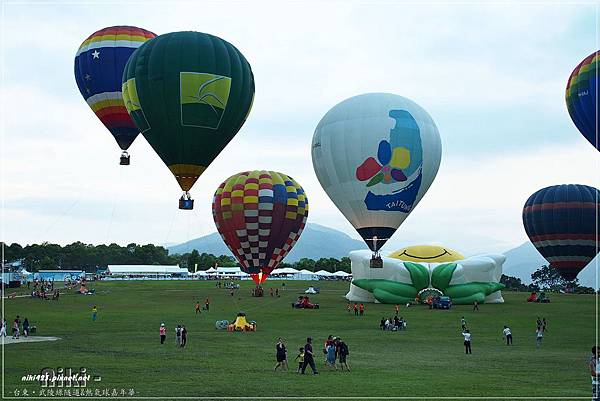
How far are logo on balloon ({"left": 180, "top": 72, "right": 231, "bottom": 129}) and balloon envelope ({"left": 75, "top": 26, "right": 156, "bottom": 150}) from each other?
10546mm

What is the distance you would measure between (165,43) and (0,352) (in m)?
18.5

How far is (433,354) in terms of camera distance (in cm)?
3181

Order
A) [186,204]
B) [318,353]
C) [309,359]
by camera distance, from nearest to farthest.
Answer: [309,359] → [318,353] → [186,204]

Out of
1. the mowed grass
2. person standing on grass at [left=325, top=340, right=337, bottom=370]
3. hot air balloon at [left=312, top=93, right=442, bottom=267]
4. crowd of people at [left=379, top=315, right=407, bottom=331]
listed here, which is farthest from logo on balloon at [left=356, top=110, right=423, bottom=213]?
person standing on grass at [left=325, top=340, right=337, bottom=370]

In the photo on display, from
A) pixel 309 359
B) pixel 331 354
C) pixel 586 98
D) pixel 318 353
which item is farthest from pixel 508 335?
pixel 586 98

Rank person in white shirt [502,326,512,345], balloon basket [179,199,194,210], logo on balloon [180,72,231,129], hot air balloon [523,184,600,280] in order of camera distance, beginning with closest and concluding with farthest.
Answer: person in white shirt [502,326,512,345] < logo on balloon [180,72,231,129] < balloon basket [179,199,194,210] < hot air balloon [523,184,600,280]

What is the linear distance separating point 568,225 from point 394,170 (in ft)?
82.3

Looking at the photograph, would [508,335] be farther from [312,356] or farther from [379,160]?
[379,160]

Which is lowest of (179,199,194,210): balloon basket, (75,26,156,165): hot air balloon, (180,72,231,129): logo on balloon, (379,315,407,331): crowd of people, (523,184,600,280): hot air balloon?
(379,315,407,331): crowd of people

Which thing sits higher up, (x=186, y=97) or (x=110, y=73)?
(x=110, y=73)

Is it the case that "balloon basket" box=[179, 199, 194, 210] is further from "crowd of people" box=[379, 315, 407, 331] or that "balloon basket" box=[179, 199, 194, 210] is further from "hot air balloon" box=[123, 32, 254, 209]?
"crowd of people" box=[379, 315, 407, 331]

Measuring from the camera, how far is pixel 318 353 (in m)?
31.4

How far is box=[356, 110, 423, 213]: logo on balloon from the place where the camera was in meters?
49.2

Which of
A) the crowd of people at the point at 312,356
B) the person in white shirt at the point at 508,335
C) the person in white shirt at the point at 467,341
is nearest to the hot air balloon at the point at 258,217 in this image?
the person in white shirt at the point at 508,335
